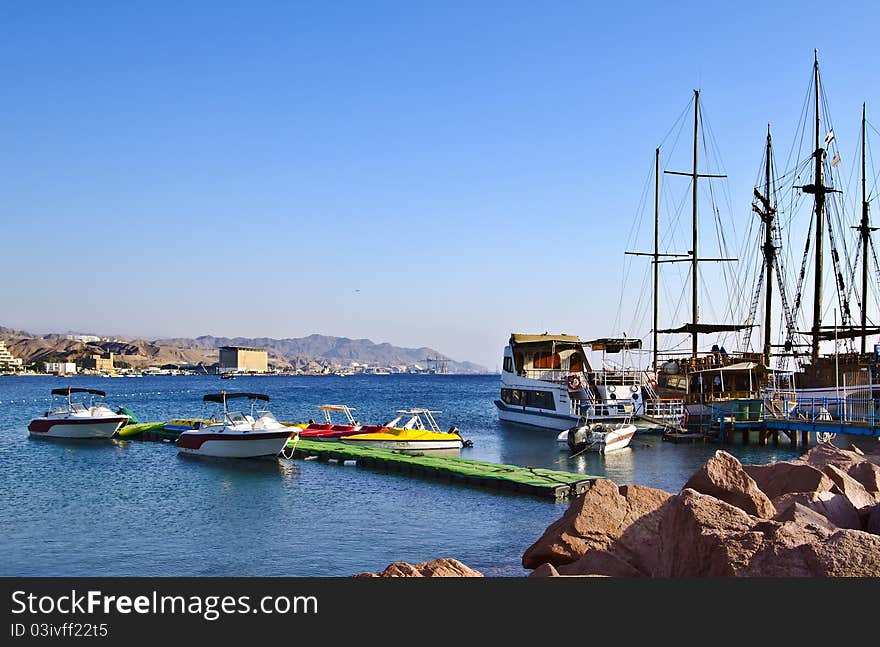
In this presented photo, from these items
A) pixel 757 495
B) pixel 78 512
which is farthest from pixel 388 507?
pixel 757 495

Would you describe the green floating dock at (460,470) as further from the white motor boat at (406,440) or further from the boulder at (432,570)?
the boulder at (432,570)

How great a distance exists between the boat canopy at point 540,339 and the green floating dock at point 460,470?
25836 millimetres

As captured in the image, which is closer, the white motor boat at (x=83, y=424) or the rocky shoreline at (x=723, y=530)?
the rocky shoreline at (x=723, y=530)

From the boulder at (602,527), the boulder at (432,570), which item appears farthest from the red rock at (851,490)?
the boulder at (432,570)

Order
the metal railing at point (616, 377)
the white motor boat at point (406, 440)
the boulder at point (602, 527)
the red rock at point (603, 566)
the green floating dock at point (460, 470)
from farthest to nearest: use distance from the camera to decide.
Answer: the metal railing at point (616, 377) < the white motor boat at point (406, 440) < the green floating dock at point (460, 470) < the boulder at point (602, 527) < the red rock at point (603, 566)

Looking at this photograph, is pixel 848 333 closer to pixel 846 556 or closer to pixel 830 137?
pixel 830 137

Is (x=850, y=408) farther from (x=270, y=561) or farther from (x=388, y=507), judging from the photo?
(x=270, y=561)

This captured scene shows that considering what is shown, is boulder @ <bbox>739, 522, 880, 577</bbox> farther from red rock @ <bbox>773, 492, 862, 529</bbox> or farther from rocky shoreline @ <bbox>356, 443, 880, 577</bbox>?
red rock @ <bbox>773, 492, 862, 529</bbox>

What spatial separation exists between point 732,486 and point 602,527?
8.25ft

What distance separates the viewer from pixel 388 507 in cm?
2742

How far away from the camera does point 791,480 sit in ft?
53.8

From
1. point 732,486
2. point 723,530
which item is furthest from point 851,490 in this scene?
point 723,530

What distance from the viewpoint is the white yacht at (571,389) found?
52.8 meters

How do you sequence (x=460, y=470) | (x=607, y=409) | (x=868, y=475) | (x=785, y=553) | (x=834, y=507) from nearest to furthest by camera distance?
(x=785, y=553)
(x=834, y=507)
(x=868, y=475)
(x=460, y=470)
(x=607, y=409)
